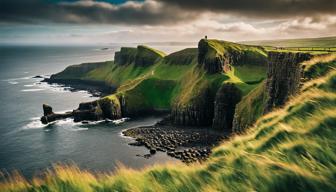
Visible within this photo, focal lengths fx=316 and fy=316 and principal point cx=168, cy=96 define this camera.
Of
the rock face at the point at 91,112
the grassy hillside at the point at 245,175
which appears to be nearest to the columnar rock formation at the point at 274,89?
the rock face at the point at 91,112

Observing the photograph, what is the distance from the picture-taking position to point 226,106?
115m

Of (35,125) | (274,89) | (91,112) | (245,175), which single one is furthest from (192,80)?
(245,175)

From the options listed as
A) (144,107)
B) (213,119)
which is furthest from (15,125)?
(213,119)

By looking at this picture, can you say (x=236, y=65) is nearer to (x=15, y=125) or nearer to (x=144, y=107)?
(x=144, y=107)

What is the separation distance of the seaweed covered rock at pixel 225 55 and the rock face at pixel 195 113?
20.4 m

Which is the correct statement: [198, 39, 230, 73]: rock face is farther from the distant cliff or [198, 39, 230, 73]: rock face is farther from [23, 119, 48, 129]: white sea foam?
[23, 119, 48, 129]: white sea foam

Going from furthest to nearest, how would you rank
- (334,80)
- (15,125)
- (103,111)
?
(103,111), (15,125), (334,80)

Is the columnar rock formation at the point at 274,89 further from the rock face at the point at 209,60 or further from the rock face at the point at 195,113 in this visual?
the rock face at the point at 209,60

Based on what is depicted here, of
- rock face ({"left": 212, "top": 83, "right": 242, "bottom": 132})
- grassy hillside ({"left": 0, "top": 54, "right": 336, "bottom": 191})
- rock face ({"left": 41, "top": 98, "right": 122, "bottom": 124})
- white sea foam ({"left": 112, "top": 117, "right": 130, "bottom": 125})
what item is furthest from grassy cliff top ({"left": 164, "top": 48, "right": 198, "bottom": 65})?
grassy hillside ({"left": 0, "top": 54, "right": 336, "bottom": 191})

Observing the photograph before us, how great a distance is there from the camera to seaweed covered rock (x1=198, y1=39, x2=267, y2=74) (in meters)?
143

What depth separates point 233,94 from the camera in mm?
116625

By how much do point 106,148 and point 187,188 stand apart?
86.1 meters

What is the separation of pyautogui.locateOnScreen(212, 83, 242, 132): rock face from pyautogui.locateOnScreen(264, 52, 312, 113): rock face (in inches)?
954

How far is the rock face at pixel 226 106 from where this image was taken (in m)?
114
